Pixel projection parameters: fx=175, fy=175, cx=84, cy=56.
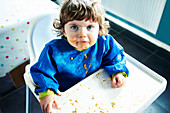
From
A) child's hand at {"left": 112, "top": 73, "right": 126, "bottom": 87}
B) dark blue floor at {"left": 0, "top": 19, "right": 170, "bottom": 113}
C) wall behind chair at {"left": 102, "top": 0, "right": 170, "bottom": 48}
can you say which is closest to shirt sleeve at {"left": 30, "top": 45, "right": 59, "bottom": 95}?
child's hand at {"left": 112, "top": 73, "right": 126, "bottom": 87}

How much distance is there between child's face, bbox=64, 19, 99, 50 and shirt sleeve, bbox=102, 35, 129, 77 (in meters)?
0.15

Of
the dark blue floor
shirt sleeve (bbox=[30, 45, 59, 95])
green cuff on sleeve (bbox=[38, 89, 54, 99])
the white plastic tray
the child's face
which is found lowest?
the dark blue floor

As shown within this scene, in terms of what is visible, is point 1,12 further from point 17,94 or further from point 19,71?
point 17,94

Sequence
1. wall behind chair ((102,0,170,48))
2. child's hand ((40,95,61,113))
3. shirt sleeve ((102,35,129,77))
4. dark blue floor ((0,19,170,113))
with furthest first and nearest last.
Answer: wall behind chair ((102,0,170,48)) → dark blue floor ((0,19,170,113)) → shirt sleeve ((102,35,129,77)) → child's hand ((40,95,61,113))

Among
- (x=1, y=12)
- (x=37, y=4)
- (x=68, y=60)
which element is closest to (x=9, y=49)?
(x=1, y=12)

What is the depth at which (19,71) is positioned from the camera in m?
1.33

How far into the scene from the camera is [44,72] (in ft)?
2.27

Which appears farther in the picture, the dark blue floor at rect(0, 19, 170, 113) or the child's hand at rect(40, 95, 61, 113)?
the dark blue floor at rect(0, 19, 170, 113)

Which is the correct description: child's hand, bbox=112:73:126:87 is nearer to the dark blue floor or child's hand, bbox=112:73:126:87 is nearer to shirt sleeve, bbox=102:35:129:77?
shirt sleeve, bbox=102:35:129:77

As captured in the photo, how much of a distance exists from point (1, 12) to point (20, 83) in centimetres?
59

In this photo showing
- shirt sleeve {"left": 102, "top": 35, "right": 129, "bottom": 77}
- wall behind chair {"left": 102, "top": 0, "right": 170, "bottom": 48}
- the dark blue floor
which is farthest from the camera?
wall behind chair {"left": 102, "top": 0, "right": 170, "bottom": 48}

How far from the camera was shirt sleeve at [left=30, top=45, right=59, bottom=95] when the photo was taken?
0.67 meters

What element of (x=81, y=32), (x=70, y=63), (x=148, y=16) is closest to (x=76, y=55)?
(x=70, y=63)

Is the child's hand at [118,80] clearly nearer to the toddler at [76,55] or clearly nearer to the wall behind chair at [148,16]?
the toddler at [76,55]
